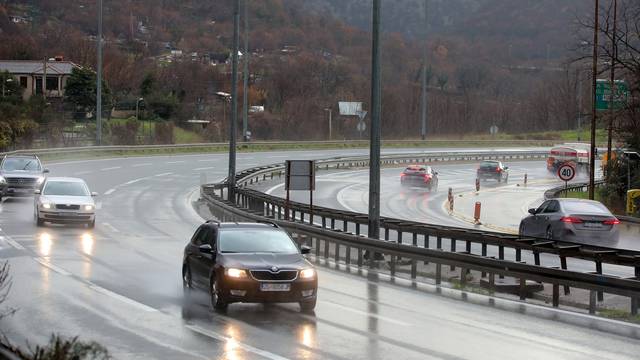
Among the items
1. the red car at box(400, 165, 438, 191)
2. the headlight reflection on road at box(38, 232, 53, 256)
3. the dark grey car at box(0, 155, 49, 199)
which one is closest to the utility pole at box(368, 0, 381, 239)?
the headlight reflection on road at box(38, 232, 53, 256)

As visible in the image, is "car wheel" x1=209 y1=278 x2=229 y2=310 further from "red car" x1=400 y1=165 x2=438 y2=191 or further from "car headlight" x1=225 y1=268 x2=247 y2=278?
"red car" x1=400 y1=165 x2=438 y2=191

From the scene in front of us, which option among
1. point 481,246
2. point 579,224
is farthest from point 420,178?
point 481,246

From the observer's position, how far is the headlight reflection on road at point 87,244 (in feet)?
90.0

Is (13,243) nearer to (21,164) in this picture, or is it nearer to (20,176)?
(20,176)

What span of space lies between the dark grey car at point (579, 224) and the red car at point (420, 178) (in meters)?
32.8

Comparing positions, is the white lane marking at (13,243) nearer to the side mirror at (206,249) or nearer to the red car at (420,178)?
the side mirror at (206,249)

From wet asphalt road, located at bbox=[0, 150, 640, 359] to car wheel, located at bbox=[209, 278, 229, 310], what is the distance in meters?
0.17

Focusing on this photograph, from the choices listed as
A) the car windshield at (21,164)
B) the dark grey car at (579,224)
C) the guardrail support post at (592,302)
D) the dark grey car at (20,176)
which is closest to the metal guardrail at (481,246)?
the guardrail support post at (592,302)

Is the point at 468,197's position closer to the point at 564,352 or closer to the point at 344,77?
the point at 564,352

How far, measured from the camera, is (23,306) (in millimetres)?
17609

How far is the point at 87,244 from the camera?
29344 millimetres

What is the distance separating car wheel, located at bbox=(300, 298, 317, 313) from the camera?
58.0 ft

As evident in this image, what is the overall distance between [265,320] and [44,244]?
13.5 meters

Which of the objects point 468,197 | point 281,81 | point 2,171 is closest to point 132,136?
point 468,197
